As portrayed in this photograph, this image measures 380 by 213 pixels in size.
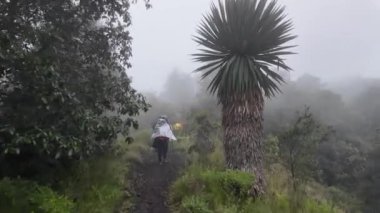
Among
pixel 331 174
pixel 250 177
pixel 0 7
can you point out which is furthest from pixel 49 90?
pixel 331 174

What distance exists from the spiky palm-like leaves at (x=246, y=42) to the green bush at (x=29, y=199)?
4.95m

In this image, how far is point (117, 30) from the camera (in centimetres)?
1198

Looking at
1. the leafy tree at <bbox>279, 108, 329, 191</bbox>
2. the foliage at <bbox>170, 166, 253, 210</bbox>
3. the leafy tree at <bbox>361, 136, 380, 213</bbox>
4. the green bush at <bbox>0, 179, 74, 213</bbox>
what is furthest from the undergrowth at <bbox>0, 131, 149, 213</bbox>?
the leafy tree at <bbox>361, 136, 380, 213</bbox>

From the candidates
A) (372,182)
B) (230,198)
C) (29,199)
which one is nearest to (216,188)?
(230,198)

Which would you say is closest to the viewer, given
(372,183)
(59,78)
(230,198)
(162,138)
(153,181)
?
(59,78)

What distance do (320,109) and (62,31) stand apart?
3878 centimetres

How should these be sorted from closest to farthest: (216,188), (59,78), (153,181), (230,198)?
(59,78) → (230,198) → (216,188) → (153,181)

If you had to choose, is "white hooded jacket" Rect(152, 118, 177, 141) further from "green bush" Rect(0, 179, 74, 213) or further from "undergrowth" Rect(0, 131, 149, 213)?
"green bush" Rect(0, 179, 74, 213)

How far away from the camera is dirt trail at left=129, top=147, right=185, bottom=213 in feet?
34.9

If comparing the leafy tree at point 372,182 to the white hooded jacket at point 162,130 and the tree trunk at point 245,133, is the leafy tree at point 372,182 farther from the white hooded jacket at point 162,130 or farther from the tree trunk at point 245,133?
the tree trunk at point 245,133

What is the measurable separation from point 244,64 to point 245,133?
5.41 feet

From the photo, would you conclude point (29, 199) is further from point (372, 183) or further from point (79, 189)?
point (372, 183)

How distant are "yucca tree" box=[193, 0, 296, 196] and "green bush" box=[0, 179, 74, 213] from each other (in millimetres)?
4493

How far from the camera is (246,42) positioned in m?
12.5
